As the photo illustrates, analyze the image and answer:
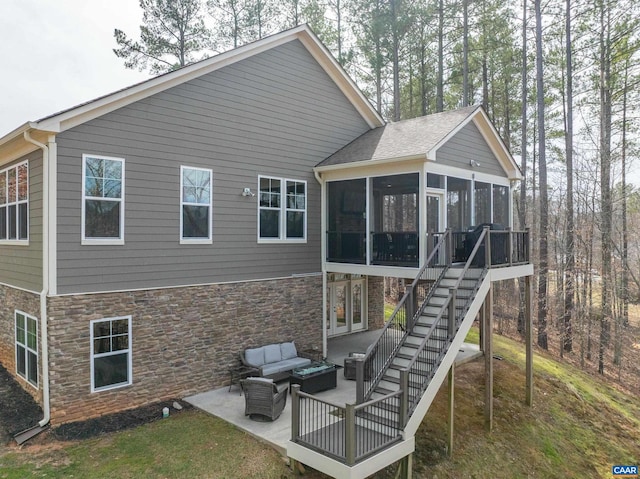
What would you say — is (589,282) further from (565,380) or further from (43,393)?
(43,393)

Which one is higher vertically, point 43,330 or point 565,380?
point 43,330

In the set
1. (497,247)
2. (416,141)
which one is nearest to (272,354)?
(497,247)

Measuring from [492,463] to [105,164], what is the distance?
9.94 metres

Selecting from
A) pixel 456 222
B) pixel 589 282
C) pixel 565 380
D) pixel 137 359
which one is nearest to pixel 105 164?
pixel 137 359

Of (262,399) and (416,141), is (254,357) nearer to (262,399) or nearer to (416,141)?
(262,399)

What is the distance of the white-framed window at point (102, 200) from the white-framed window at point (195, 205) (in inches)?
53.4

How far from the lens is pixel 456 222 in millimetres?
12531

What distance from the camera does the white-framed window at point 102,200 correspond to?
8.47m

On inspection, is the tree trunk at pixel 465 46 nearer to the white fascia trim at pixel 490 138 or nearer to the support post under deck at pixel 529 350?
the white fascia trim at pixel 490 138

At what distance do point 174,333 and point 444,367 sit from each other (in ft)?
19.0

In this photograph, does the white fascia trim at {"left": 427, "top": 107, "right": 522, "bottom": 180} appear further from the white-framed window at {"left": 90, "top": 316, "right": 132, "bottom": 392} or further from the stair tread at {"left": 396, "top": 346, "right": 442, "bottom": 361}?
the white-framed window at {"left": 90, "top": 316, "right": 132, "bottom": 392}

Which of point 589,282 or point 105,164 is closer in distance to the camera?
point 105,164

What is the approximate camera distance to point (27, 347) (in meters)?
9.41

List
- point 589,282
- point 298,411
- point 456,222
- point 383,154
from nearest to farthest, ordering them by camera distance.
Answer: point 298,411 < point 383,154 < point 456,222 < point 589,282
